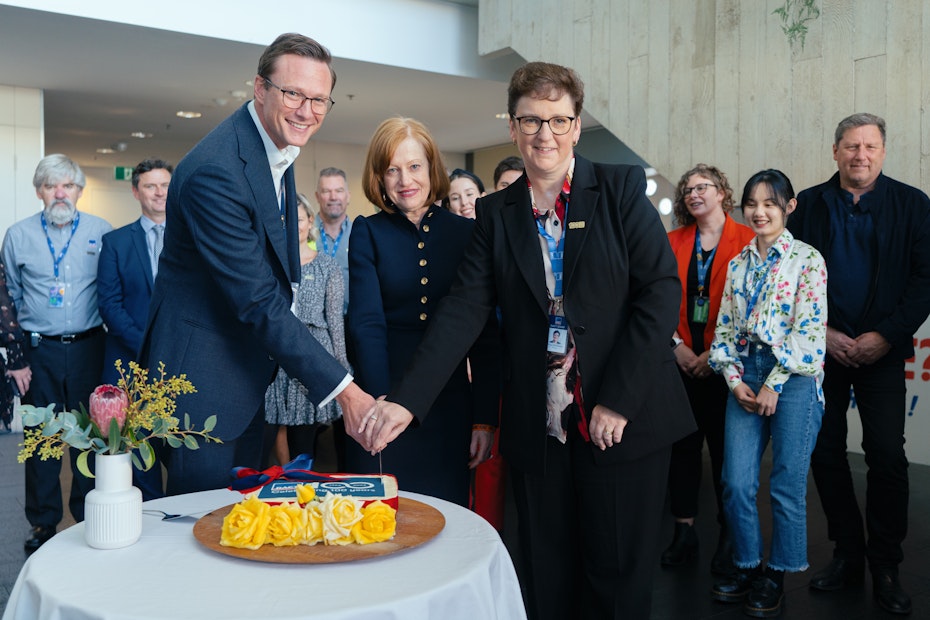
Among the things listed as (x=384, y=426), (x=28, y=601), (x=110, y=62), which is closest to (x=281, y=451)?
(x=384, y=426)

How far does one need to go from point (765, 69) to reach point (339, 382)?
14.6 ft

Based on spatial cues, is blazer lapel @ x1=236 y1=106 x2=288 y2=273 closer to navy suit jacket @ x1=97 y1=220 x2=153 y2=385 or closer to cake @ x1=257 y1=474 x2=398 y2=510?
cake @ x1=257 y1=474 x2=398 y2=510

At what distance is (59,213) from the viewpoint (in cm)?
419

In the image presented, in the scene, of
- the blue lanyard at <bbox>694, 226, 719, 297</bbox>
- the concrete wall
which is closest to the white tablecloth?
the blue lanyard at <bbox>694, 226, 719, 297</bbox>

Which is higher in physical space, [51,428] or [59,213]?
[59,213]

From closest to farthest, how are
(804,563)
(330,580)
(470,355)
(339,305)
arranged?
(330,580), (470,355), (804,563), (339,305)

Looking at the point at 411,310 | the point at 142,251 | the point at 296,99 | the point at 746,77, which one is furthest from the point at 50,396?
the point at 746,77

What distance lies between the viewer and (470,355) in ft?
8.21

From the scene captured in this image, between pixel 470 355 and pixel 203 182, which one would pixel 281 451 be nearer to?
pixel 470 355

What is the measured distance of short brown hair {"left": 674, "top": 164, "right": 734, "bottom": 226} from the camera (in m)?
3.85

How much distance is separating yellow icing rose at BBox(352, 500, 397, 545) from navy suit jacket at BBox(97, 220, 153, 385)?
295 cm

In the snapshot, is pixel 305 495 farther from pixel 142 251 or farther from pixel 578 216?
pixel 142 251

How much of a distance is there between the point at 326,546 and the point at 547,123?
3.59 ft

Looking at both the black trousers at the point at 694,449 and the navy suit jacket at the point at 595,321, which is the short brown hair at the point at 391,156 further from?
the black trousers at the point at 694,449
